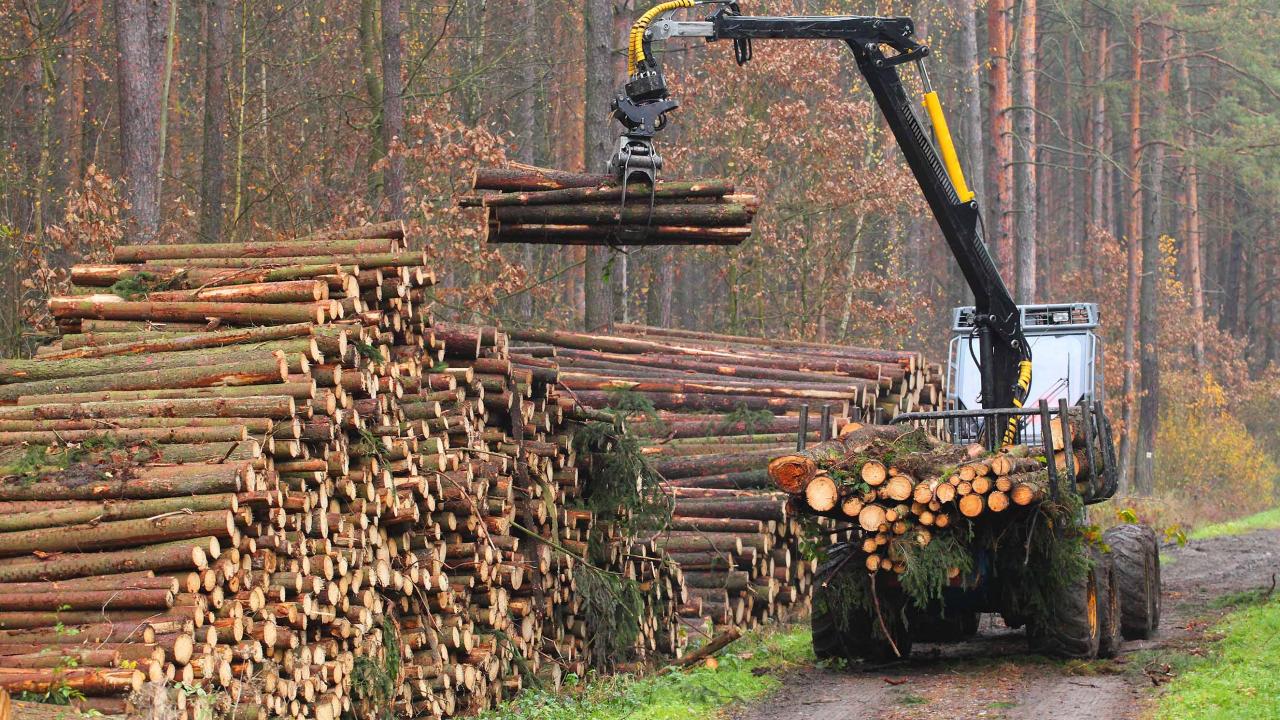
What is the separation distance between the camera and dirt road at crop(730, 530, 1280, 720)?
990 centimetres

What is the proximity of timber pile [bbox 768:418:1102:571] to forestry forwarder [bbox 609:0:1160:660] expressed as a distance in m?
0.32

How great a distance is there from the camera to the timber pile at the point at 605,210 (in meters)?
11.6

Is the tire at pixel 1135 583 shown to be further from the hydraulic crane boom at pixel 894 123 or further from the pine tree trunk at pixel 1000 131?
the pine tree trunk at pixel 1000 131

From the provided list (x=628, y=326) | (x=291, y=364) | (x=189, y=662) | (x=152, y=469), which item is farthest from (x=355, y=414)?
(x=628, y=326)

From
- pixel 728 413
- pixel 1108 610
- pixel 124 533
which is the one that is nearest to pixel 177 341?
pixel 124 533

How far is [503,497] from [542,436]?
1.09 meters

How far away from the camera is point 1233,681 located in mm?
10078

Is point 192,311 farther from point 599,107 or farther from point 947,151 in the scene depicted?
point 599,107

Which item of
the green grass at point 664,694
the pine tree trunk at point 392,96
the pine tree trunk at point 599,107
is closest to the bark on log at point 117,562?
the green grass at point 664,694

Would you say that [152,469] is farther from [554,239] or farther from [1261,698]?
[1261,698]

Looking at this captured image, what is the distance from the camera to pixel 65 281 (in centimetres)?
1570

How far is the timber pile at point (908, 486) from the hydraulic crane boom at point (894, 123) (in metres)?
1.56

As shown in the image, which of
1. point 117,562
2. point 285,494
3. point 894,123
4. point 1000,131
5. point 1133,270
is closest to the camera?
point 117,562

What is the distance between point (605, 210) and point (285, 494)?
383cm
